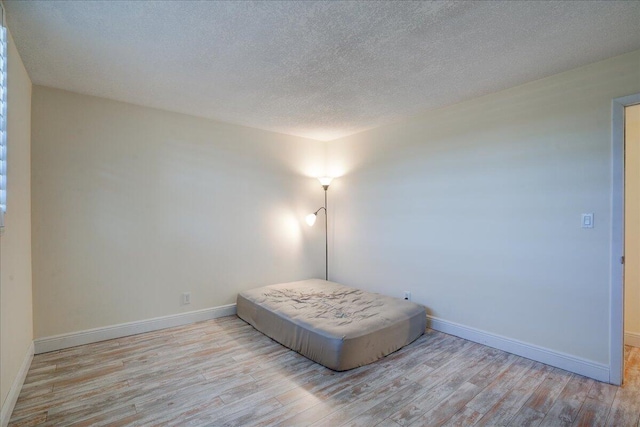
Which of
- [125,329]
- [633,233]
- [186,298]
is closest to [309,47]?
[186,298]

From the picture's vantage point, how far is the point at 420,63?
231 cm

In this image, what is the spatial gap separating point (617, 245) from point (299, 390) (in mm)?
2566

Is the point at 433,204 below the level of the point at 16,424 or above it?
above

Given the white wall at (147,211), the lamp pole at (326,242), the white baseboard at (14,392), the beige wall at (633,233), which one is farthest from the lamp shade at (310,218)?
the beige wall at (633,233)

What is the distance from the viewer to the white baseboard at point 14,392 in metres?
1.75

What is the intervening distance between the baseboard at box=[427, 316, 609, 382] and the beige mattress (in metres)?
0.30

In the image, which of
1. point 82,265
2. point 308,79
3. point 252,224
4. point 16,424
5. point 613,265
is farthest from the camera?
point 252,224

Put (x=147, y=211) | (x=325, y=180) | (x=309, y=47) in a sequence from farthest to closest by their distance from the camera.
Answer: (x=325, y=180) → (x=147, y=211) → (x=309, y=47)

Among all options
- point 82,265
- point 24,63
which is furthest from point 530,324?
point 24,63

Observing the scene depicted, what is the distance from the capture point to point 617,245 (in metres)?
2.22

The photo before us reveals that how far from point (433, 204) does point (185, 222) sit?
2.84 metres

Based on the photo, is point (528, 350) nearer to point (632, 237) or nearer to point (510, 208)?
point (510, 208)

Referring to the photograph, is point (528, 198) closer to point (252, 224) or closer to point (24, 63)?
point (252, 224)

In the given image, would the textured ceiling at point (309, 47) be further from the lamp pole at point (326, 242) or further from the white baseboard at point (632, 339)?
the white baseboard at point (632, 339)
